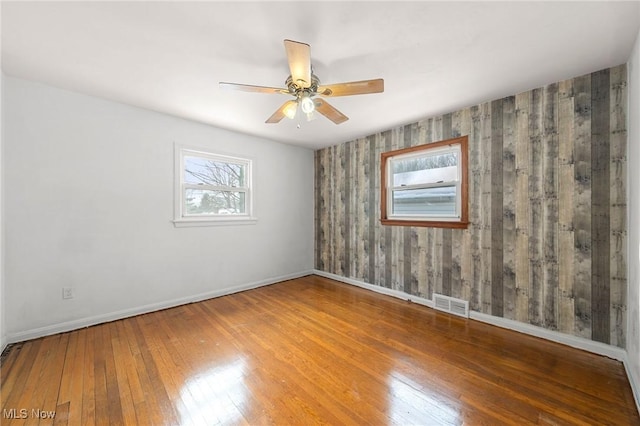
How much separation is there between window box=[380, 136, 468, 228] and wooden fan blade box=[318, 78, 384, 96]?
1.68 metres

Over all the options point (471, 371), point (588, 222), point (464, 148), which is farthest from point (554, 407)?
point (464, 148)

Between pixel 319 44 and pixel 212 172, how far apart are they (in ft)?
8.28

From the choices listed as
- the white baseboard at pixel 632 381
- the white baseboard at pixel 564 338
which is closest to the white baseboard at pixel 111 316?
the white baseboard at pixel 564 338

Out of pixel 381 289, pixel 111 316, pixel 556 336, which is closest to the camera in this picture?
pixel 556 336

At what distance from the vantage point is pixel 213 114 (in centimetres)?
306

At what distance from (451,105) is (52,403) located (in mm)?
4202

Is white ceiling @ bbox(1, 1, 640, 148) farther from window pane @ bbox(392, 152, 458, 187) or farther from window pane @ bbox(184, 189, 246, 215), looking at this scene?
window pane @ bbox(184, 189, 246, 215)

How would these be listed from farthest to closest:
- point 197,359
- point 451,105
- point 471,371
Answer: point 451,105
point 197,359
point 471,371

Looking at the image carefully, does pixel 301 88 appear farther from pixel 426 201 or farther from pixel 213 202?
pixel 213 202

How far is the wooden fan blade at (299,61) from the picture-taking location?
57.9 inches

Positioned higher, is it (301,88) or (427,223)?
(301,88)

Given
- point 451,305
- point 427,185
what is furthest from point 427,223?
point 451,305

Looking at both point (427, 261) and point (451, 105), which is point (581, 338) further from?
point (451, 105)

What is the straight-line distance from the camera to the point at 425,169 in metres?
3.35
